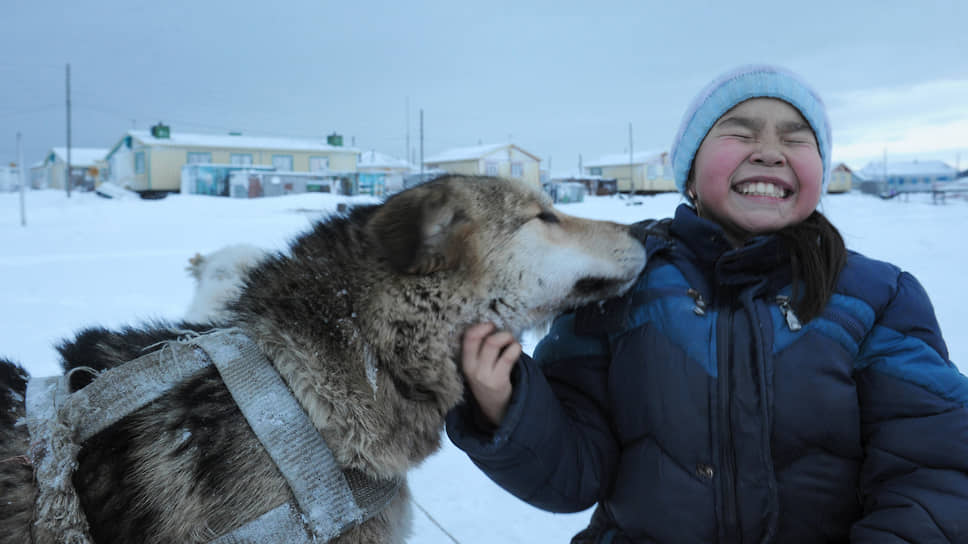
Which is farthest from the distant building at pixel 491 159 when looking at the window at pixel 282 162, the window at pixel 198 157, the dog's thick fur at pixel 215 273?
the dog's thick fur at pixel 215 273

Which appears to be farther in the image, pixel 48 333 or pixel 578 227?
pixel 48 333

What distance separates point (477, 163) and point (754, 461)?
162ft

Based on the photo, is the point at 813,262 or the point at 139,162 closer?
the point at 813,262

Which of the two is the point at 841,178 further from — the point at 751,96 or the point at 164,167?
the point at 751,96

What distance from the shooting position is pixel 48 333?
6.93 metres

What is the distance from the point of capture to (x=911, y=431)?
1641 mm

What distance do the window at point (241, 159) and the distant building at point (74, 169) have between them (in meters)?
17.7

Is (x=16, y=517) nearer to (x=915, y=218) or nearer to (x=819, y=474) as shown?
(x=819, y=474)

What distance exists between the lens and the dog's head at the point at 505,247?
6.39 ft

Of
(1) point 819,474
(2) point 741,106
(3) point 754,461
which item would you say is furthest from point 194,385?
(2) point 741,106

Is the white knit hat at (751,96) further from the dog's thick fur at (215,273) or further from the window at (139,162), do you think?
the window at (139,162)

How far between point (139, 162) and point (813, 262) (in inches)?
1873

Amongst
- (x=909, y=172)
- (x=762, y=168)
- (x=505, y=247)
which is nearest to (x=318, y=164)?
(x=505, y=247)

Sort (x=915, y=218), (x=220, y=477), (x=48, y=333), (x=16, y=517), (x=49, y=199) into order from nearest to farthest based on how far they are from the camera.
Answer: (x=16, y=517), (x=220, y=477), (x=48, y=333), (x=915, y=218), (x=49, y=199)
